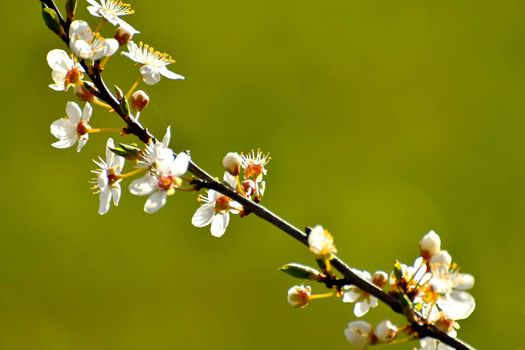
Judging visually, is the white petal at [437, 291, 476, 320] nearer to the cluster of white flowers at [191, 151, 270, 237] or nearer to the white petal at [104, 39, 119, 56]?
the cluster of white flowers at [191, 151, 270, 237]

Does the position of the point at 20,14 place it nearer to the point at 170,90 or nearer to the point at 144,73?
the point at 170,90

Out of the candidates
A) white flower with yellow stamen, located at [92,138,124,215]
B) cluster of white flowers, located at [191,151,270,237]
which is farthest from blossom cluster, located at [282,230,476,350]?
white flower with yellow stamen, located at [92,138,124,215]

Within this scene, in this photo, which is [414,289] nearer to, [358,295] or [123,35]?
[358,295]

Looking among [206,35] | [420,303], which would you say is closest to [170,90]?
[206,35]

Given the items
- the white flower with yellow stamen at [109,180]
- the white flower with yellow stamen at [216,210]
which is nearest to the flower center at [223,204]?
the white flower with yellow stamen at [216,210]

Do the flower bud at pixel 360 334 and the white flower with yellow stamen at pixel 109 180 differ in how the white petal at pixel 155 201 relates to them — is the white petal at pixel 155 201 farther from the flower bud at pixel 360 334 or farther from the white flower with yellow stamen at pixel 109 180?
the flower bud at pixel 360 334

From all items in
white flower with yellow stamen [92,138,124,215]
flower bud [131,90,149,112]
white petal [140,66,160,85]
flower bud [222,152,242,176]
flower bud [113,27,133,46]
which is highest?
flower bud [113,27,133,46]

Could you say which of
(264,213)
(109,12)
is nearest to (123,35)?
(109,12)
